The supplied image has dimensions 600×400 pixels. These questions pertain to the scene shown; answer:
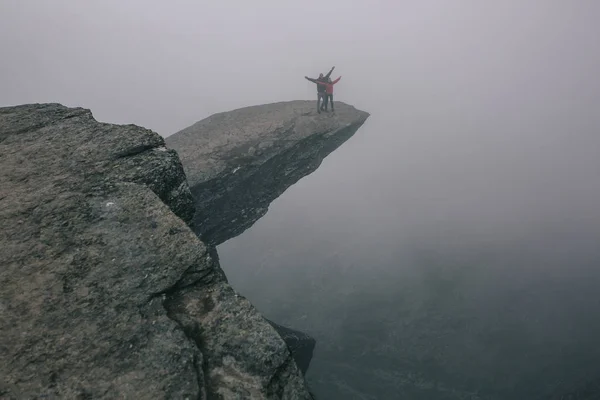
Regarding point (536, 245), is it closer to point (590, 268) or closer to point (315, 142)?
point (590, 268)

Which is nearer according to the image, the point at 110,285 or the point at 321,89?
the point at 110,285

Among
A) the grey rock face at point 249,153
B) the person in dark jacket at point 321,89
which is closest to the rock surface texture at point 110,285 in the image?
the grey rock face at point 249,153

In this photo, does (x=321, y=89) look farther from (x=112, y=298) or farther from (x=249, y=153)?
(x=112, y=298)

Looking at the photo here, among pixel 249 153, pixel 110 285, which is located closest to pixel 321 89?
pixel 249 153

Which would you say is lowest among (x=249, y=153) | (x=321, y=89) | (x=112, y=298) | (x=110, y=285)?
(x=112, y=298)

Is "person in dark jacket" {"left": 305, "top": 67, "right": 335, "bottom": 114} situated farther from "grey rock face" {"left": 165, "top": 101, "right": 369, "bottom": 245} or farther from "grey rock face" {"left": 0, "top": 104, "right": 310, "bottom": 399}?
"grey rock face" {"left": 0, "top": 104, "right": 310, "bottom": 399}

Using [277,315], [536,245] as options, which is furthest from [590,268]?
[277,315]

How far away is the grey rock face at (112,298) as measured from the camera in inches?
159

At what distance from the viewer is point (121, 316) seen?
456 cm

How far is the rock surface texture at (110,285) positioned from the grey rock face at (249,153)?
31.8 feet

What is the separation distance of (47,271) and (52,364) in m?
1.55

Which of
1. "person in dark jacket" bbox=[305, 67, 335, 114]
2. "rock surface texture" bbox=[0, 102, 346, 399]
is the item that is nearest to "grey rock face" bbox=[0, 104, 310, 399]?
"rock surface texture" bbox=[0, 102, 346, 399]

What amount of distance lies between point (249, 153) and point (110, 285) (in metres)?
13.9

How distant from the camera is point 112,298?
476cm
